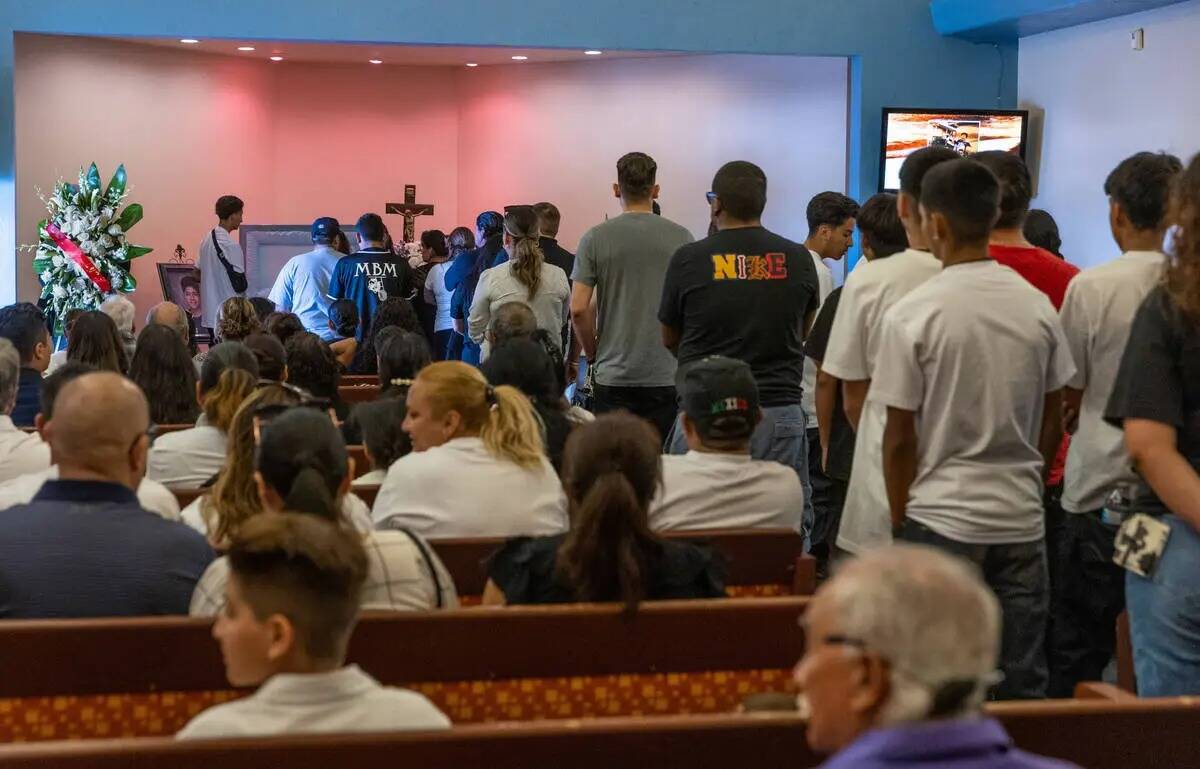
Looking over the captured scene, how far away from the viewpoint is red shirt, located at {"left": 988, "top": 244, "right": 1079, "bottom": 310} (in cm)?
438

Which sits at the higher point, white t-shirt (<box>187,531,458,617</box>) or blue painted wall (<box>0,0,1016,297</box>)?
blue painted wall (<box>0,0,1016,297</box>)

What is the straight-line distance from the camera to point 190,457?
16.0 ft

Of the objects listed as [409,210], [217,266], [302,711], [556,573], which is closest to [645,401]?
[556,573]

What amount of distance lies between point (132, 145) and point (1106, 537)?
1061cm

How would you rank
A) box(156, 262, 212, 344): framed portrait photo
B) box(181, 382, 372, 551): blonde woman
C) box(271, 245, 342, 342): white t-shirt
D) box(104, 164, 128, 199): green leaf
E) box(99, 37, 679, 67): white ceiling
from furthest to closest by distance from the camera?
box(99, 37, 679, 67): white ceiling, box(156, 262, 212, 344): framed portrait photo, box(104, 164, 128, 199): green leaf, box(271, 245, 342, 342): white t-shirt, box(181, 382, 372, 551): blonde woman

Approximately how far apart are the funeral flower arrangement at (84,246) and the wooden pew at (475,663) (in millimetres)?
8567

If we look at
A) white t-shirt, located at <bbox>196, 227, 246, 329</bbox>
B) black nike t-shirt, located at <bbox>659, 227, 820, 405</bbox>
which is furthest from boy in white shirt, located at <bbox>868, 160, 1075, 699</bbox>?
white t-shirt, located at <bbox>196, 227, 246, 329</bbox>

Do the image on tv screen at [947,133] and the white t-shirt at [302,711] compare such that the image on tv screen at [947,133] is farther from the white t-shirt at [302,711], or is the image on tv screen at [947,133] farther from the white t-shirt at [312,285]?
the white t-shirt at [302,711]

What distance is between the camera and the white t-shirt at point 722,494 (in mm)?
4066

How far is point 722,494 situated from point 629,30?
733 cm

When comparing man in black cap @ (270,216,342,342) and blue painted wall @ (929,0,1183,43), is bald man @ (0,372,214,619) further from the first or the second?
blue painted wall @ (929,0,1183,43)

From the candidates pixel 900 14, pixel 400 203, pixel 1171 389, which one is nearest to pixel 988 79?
pixel 900 14

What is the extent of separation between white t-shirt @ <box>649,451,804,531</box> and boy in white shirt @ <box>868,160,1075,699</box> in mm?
638

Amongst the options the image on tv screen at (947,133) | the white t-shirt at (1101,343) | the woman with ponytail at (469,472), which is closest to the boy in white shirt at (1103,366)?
the white t-shirt at (1101,343)
